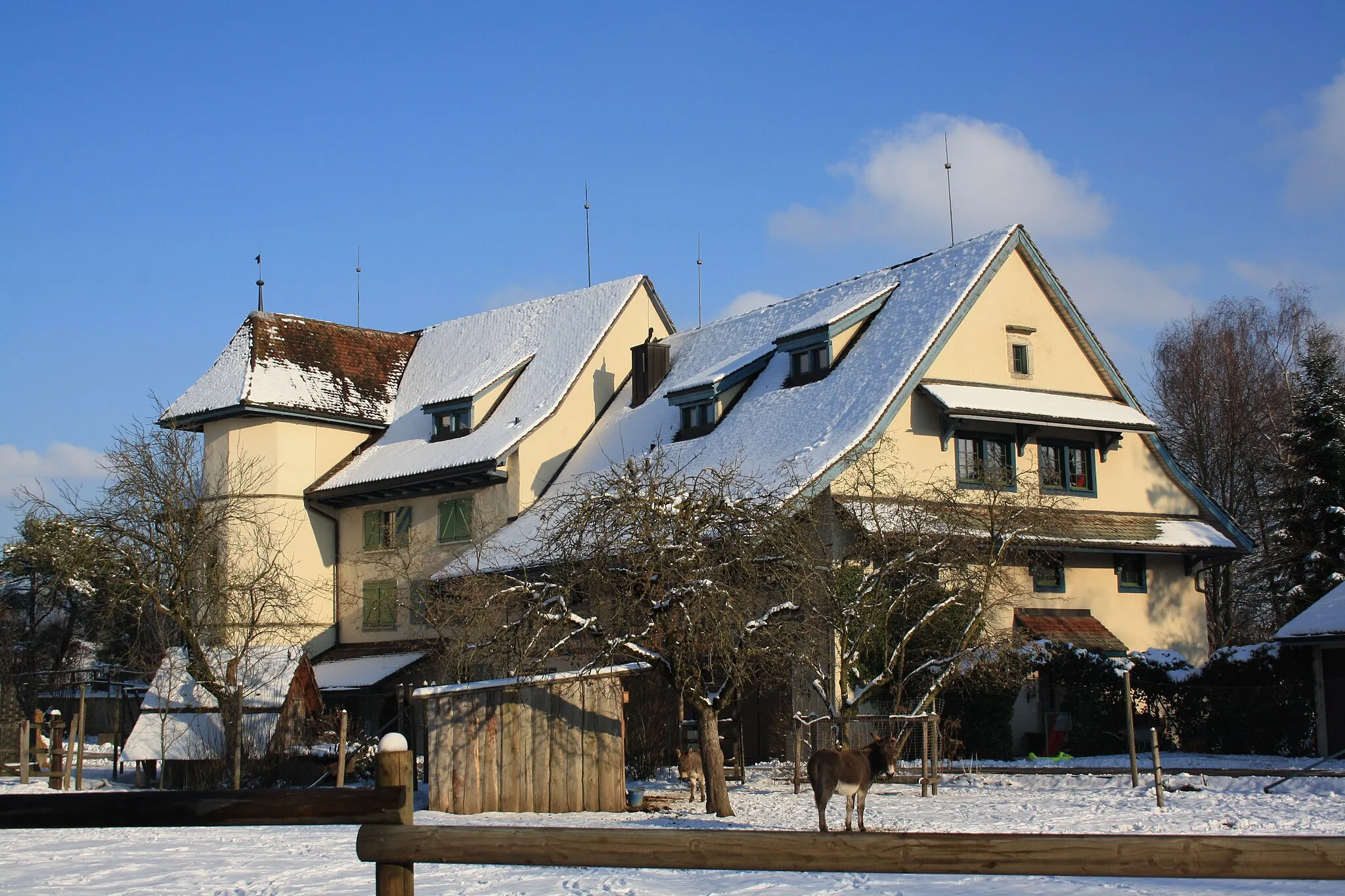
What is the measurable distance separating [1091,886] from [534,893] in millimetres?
4757

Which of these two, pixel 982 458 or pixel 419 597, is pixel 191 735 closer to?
pixel 419 597

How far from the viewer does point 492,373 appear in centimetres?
3906

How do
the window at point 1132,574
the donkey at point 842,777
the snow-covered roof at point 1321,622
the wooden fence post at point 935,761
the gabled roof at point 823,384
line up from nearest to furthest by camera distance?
the donkey at point 842,777, the wooden fence post at point 935,761, the snow-covered roof at point 1321,622, the gabled roof at point 823,384, the window at point 1132,574

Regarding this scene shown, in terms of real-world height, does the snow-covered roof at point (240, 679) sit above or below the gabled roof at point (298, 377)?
below

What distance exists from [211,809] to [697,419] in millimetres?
27350

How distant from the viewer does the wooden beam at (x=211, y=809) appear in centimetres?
610

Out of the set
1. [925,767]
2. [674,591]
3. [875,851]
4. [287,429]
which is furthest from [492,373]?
[875,851]

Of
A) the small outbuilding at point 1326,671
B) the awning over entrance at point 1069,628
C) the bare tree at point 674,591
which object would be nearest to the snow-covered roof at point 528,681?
→ the bare tree at point 674,591

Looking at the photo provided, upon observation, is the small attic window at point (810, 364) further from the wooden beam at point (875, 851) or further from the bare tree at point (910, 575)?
the wooden beam at point (875, 851)

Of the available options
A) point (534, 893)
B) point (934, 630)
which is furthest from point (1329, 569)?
point (534, 893)

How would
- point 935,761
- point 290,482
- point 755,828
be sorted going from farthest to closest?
point 290,482, point 935,761, point 755,828

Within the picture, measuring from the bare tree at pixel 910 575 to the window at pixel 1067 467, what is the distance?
255cm

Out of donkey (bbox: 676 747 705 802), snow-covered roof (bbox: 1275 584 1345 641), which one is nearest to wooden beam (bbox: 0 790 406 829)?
donkey (bbox: 676 747 705 802)

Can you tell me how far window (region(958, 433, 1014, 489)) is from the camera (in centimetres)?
2961
